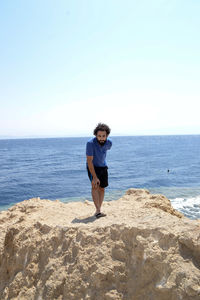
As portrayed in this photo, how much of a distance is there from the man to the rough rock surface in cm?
57

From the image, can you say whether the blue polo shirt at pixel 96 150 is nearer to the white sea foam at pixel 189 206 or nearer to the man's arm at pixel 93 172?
the man's arm at pixel 93 172

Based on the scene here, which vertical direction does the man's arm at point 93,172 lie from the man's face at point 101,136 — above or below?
below

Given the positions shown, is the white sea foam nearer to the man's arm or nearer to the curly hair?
the man's arm

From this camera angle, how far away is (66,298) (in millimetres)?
3445

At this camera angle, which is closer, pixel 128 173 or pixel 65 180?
pixel 65 180

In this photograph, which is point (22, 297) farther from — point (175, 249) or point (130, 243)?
point (175, 249)

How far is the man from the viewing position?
16.2ft

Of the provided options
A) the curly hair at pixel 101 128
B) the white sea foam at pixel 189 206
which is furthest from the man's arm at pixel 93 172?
the white sea foam at pixel 189 206

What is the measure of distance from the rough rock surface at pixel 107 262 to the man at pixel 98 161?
0.57 m

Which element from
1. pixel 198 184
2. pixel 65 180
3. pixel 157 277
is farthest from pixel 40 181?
pixel 157 277

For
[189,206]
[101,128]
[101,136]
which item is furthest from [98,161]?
[189,206]

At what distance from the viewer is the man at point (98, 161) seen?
493cm

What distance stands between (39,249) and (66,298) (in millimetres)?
1065

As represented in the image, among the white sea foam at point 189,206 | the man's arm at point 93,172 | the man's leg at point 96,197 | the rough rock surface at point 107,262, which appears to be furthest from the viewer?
the white sea foam at point 189,206
